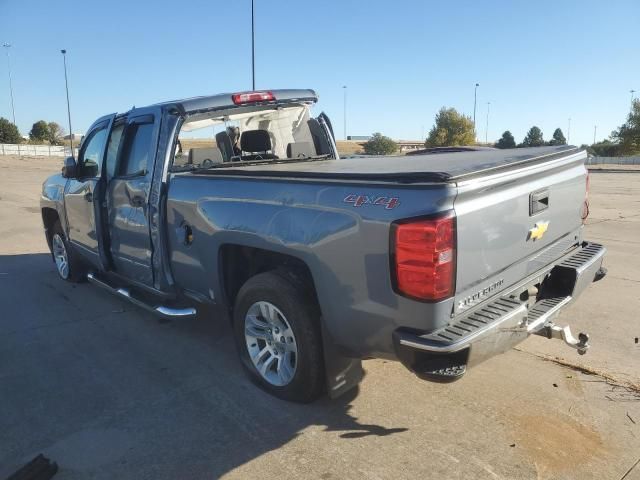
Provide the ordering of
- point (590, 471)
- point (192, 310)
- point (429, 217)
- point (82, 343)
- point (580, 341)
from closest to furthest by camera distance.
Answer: point (429, 217) < point (590, 471) < point (580, 341) < point (192, 310) < point (82, 343)

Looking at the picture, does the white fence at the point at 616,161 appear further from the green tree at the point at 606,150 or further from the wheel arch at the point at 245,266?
the wheel arch at the point at 245,266

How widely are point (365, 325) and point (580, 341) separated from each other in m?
1.52

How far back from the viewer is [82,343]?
4539 millimetres

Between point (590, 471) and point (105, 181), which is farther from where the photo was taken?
point (105, 181)

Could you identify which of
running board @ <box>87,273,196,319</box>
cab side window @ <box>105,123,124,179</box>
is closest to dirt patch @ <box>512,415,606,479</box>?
running board @ <box>87,273,196,319</box>

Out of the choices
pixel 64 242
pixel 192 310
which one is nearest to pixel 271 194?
pixel 192 310

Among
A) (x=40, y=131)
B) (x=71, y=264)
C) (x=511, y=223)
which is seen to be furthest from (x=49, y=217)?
(x=40, y=131)

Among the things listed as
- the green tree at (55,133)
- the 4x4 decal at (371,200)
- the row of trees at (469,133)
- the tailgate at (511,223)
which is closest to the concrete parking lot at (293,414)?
the tailgate at (511,223)

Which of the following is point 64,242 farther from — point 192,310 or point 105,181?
point 192,310

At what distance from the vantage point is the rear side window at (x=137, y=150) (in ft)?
14.5

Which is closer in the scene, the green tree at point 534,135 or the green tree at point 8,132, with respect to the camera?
the green tree at point 534,135

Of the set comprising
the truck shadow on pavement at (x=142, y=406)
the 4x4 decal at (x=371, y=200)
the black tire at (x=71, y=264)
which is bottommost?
the truck shadow on pavement at (x=142, y=406)

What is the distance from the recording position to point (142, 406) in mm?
3420

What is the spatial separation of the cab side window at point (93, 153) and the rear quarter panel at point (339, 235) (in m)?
2.11
